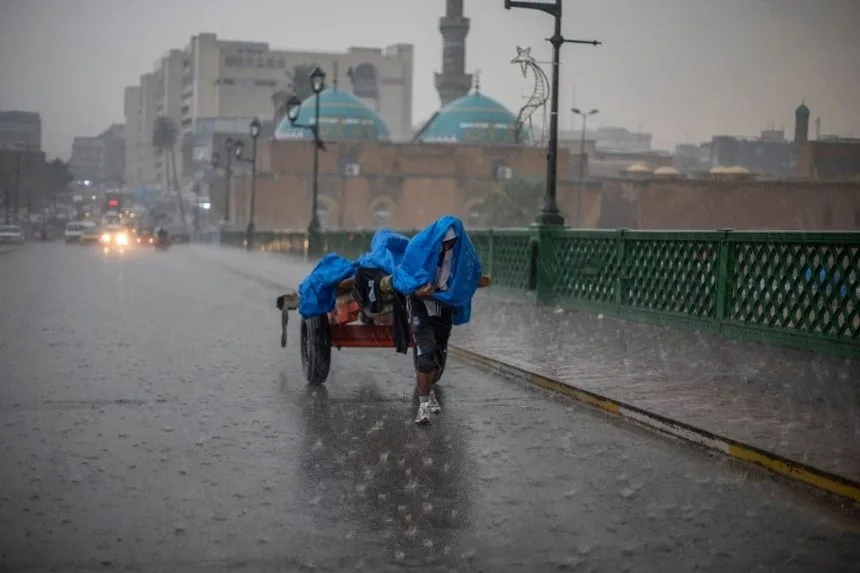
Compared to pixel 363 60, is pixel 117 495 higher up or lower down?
lower down

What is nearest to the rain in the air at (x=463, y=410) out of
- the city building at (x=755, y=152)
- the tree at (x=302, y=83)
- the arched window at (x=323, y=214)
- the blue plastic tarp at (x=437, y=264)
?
the blue plastic tarp at (x=437, y=264)

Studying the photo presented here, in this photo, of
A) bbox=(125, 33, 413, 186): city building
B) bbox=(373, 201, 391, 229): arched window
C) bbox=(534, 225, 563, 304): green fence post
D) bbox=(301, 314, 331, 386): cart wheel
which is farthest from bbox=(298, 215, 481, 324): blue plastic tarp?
bbox=(125, 33, 413, 186): city building

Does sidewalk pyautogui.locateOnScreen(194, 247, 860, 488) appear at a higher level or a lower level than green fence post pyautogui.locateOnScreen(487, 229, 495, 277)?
lower

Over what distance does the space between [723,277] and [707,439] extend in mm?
6688

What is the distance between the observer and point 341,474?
676 centimetres

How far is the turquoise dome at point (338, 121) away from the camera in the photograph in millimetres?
89188

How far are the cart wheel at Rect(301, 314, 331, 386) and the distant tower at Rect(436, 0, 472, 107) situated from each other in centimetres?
9121

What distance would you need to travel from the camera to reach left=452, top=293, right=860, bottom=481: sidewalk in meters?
7.67

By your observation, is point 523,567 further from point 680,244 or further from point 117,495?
point 680,244

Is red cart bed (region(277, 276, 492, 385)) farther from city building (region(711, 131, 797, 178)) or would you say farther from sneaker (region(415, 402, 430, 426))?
city building (region(711, 131, 797, 178))

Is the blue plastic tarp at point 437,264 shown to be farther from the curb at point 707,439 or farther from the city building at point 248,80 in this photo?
the city building at point 248,80

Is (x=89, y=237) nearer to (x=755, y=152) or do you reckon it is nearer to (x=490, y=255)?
(x=490, y=255)

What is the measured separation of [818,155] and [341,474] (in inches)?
2770

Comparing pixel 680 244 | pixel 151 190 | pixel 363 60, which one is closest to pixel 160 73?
pixel 151 190
